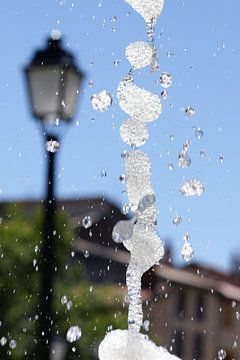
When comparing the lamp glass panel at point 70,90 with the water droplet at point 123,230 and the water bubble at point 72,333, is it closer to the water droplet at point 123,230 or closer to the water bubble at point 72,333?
the water bubble at point 72,333

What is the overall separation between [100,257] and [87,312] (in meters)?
7.10

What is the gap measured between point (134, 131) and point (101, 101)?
198mm

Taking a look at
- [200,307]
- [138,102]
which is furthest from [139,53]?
[200,307]

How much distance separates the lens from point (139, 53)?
2377mm

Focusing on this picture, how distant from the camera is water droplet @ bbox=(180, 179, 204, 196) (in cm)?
249

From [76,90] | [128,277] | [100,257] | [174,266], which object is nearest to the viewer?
[128,277]

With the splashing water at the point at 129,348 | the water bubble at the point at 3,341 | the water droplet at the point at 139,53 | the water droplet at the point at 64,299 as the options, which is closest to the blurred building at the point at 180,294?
the water droplet at the point at 64,299

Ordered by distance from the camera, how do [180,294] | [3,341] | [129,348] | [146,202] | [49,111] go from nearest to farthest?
1. [129,348]
2. [146,202]
3. [49,111]
4. [3,341]
5. [180,294]

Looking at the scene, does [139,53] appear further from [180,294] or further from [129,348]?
[180,294]

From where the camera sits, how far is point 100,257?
18031 millimetres

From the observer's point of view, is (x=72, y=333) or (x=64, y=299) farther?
(x=64, y=299)

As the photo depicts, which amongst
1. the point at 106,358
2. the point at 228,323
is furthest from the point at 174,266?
the point at 106,358

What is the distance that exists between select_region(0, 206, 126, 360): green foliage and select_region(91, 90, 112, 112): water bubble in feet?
22.9

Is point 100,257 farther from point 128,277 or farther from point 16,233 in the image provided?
point 128,277
